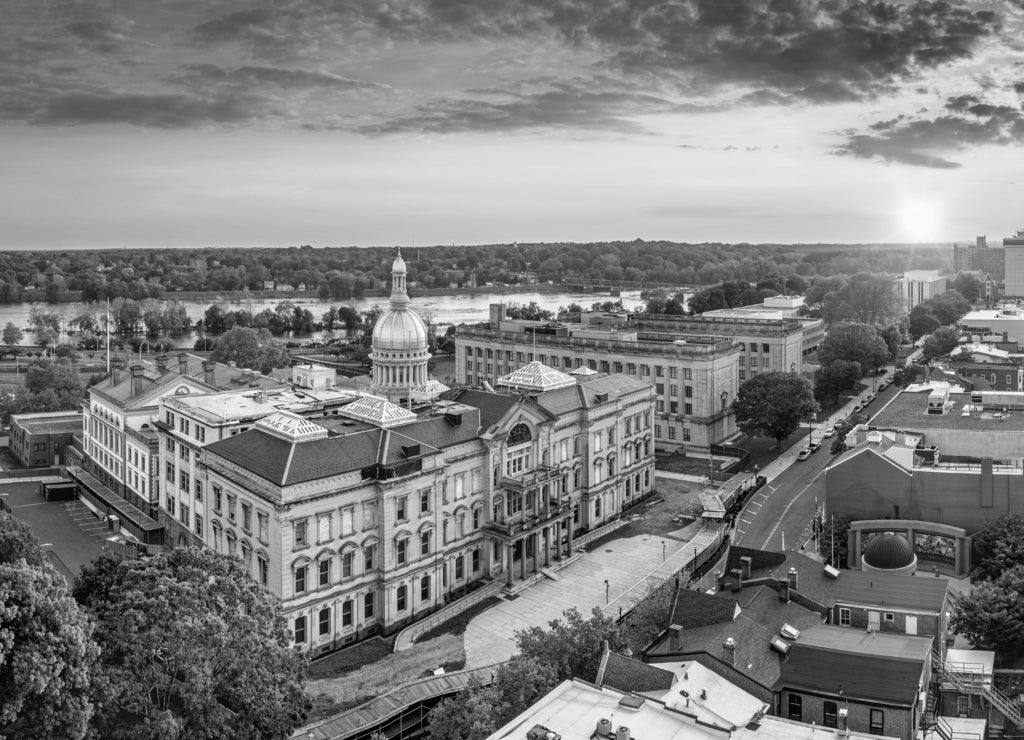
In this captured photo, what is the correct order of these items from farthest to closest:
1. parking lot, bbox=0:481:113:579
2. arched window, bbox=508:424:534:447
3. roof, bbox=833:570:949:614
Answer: parking lot, bbox=0:481:113:579
arched window, bbox=508:424:534:447
roof, bbox=833:570:949:614

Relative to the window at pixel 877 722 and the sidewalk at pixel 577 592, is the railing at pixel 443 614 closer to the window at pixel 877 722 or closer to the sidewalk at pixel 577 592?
the sidewalk at pixel 577 592

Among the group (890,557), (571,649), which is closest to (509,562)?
(571,649)

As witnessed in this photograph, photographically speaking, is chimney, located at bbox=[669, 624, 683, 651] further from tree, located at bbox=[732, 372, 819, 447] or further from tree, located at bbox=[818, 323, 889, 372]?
tree, located at bbox=[818, 323, 889, 372]

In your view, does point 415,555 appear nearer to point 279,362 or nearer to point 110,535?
point 110,535

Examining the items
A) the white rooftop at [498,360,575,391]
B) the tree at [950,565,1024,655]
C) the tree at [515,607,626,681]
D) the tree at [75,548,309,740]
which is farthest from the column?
the tree at [950,565,1024,655]

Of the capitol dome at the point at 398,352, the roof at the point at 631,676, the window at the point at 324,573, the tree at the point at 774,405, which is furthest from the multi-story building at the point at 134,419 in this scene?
the roof at the point at 631,676

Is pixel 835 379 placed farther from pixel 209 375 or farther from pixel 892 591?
pixel 209 375
